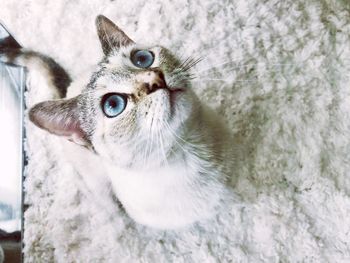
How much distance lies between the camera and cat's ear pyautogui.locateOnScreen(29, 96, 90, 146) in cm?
86

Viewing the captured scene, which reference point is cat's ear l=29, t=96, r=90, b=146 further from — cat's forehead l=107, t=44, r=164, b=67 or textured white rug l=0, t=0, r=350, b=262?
textured white rug l=0, t=0, r=350, b=262

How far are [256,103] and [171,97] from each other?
0.43 meters

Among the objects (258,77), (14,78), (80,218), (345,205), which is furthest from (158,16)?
(345,205)

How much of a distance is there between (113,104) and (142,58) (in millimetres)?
125

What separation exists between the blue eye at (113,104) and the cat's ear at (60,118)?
A: 0.07 m

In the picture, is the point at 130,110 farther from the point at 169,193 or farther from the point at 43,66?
the point at 43,66

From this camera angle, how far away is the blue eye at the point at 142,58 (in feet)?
2.95

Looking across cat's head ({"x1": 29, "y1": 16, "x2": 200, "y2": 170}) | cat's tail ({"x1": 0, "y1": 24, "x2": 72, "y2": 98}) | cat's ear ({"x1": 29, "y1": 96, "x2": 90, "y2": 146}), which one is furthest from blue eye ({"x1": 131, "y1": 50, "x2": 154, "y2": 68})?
cat's tail ({"x1": 0, "y1": 24, "x2": 72, "y2": 98})

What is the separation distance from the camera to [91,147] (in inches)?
35.9

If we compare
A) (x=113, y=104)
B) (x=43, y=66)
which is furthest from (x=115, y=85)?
(x=43, y=66)

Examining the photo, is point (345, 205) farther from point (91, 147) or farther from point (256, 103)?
point (91, 147)

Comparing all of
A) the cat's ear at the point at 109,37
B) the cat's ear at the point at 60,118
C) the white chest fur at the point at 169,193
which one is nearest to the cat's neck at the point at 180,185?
the white chest fur at the point at 169,193

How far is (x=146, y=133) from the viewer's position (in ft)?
2.72

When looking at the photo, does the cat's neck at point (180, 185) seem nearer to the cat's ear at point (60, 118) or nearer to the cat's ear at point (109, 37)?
the cat's ear at point (60, 118)
